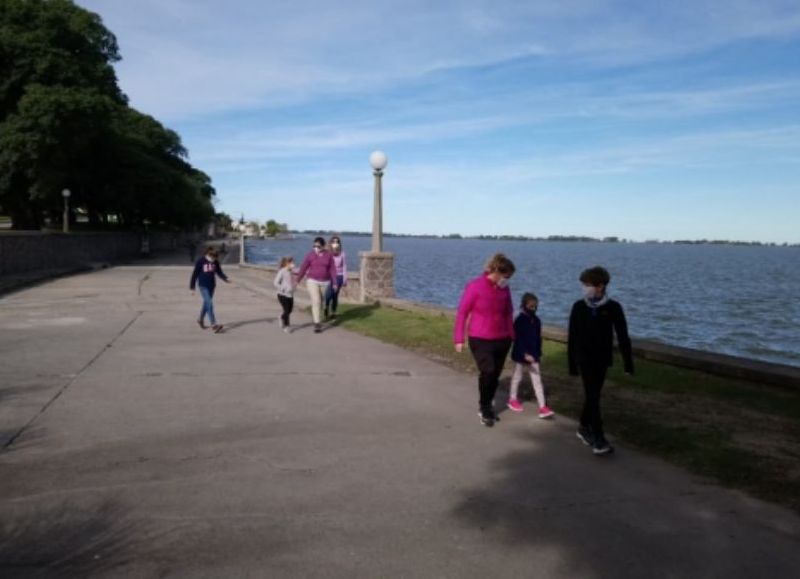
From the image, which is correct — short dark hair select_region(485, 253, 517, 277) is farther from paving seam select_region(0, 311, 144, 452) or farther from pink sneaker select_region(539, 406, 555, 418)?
paving seam select_region(0, 311, 144, 452)

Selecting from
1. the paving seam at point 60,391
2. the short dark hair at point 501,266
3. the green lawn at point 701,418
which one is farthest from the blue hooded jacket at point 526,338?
the paving seam at point 60,391

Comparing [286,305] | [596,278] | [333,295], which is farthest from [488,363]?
[333,295]

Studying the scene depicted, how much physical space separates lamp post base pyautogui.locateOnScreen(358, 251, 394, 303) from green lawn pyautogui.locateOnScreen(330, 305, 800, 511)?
7.24 meters

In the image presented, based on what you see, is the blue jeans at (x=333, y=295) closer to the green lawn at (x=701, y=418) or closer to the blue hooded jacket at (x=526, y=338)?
the green lawn at (x=701, y=418)

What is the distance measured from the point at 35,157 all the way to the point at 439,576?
122 ft

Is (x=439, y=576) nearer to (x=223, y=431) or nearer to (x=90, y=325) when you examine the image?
(x=223, y=431)

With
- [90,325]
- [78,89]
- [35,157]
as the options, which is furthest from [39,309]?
[78,89]

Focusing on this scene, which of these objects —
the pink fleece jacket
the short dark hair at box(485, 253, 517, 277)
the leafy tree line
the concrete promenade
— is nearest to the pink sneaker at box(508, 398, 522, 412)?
the concrete promenade

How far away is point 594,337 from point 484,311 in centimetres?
110

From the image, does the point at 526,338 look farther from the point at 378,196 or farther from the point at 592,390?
the point at 378,196

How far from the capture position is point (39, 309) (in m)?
14.9

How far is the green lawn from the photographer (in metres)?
5.18

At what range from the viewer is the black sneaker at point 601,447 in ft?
18.2

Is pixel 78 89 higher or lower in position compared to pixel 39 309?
higher
